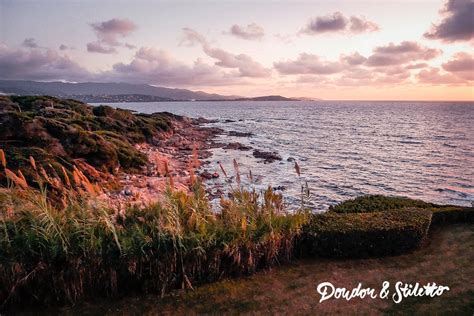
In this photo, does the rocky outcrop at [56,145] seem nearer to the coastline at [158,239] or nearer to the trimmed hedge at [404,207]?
the coastline at [158,239]

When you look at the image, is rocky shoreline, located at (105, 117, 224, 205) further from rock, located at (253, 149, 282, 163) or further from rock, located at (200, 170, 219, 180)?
Result: rock, located at (253, 149, 282, 163)

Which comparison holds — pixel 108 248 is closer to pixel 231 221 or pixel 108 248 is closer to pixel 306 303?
pixel 231 221

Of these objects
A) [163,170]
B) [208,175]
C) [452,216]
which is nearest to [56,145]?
[208,175]

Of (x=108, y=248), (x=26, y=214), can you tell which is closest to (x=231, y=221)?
(x=108, y=248)

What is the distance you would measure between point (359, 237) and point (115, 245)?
235 inches

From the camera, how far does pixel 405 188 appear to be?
24.8 meters

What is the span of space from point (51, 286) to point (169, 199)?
9.30 ft

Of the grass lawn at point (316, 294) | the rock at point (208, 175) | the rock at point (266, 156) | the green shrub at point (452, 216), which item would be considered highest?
the green shrub at point (452, 216)

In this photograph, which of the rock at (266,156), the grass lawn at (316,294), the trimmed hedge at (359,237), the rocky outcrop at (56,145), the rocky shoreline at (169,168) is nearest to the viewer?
the grass lawn at (316,294)

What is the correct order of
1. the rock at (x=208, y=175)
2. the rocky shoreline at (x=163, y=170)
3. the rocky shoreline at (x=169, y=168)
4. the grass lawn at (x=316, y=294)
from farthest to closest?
1. the rock at (x=208, y=175)
2. the rocky shoreline at (x=169, y=168)
3. the rocky shoreline at (x=163, y=170)
4. the grass lawn at (x=316, y=294)

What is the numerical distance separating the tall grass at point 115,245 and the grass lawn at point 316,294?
36 cm

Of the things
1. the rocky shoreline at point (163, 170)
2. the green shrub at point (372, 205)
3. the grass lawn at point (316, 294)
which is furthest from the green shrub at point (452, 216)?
the rocky shoreline at point (163, 170)

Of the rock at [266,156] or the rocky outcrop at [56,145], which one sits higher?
the rocky outcrop at [56,145]

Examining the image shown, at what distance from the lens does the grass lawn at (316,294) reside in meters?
6.51
